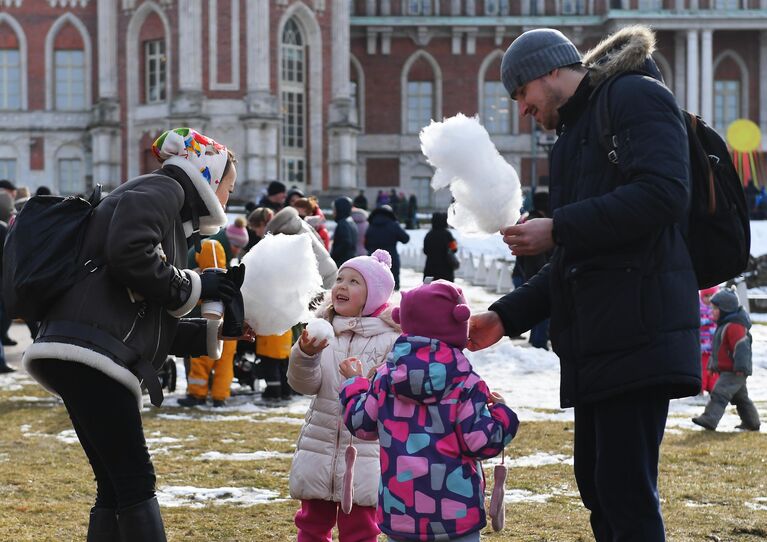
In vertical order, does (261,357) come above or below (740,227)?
below

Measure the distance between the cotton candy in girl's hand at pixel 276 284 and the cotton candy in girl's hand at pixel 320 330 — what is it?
393 mm

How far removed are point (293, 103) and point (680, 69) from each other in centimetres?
1828

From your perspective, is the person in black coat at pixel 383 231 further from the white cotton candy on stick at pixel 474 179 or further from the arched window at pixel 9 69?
the arched window at pixel 9 69

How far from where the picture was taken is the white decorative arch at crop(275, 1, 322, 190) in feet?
143

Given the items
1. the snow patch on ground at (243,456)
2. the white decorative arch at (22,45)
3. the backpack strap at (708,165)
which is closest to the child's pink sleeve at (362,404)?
the backpack strap at (708,165)

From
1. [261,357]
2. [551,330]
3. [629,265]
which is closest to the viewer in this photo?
[629,265]

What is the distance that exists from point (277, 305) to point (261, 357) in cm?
556

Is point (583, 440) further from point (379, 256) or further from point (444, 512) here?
point (379, 256)

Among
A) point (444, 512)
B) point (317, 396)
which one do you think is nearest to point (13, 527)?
point (317, 396)

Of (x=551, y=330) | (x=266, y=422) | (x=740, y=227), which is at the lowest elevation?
(x=266, y=422)

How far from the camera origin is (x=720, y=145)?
3.85 meters

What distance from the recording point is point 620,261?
3.64 meters

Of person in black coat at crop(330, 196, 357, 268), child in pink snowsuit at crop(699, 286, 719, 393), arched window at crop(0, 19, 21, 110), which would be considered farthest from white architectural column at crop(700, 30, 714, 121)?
child in pink snowsuit at crop(699, 286, 719, 393)

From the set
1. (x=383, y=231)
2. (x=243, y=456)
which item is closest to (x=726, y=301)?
(x=243, y=456)
